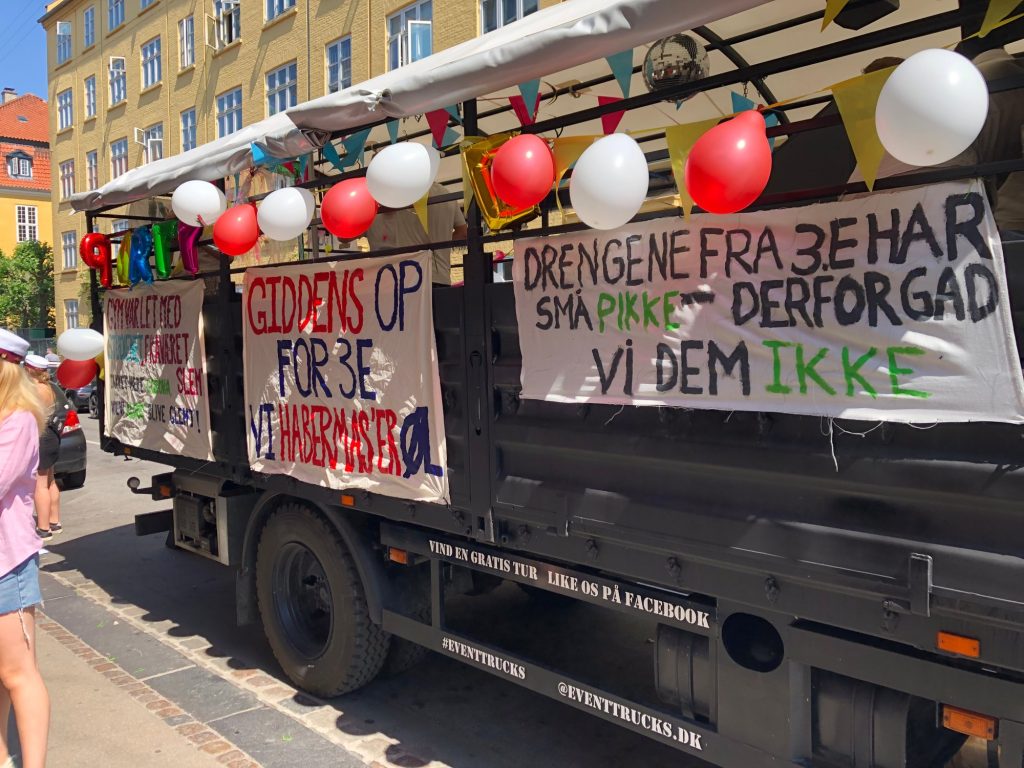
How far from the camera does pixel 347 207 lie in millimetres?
3643

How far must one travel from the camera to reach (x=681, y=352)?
276 cm

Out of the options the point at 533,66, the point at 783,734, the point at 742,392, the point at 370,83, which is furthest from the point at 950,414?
the point at 370,83

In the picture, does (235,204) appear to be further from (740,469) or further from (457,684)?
(740,469)

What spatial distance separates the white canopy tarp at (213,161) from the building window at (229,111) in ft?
69.8

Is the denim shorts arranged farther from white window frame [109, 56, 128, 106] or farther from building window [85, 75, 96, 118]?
building window [85, 75, 96, 118]

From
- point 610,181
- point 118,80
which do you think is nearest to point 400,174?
point 610,181

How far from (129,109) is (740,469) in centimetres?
3457

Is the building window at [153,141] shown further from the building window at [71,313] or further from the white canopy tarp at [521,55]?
the white canopy tarp at [521,55]

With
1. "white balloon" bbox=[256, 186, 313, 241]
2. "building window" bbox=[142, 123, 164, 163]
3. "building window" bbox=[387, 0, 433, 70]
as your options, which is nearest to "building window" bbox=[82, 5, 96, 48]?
"building window" bbox=[142, 123, 164, 163]

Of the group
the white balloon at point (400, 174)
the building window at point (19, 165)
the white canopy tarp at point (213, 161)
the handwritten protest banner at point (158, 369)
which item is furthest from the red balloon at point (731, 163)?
the building window at point (19, 165)

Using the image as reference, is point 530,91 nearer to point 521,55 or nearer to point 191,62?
point 521,55

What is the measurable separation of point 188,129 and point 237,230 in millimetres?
26671

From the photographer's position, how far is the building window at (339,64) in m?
20.2

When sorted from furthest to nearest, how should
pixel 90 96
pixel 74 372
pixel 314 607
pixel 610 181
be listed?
1. pixel 90 96
2. pixel 74 372
3. pixel 314 607
4. pixel 610 181
